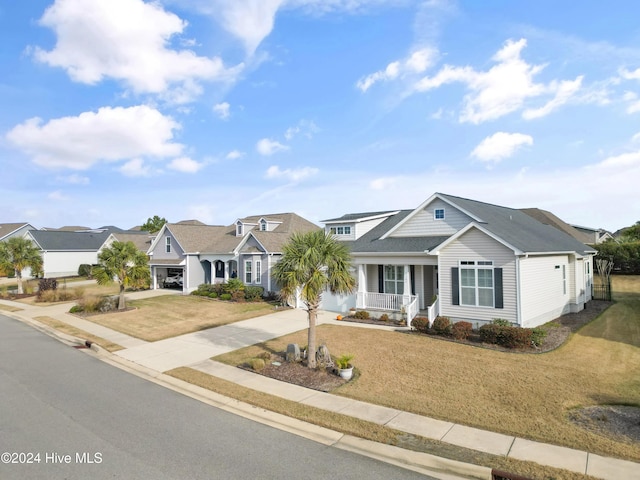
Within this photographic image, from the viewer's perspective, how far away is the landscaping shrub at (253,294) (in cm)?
2883

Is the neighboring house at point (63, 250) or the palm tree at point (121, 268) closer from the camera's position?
the palm tree at point (121, 268)

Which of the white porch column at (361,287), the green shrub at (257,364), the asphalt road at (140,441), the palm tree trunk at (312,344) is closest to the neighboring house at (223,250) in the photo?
the white porch column at (361,287)

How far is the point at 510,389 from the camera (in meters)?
10.6

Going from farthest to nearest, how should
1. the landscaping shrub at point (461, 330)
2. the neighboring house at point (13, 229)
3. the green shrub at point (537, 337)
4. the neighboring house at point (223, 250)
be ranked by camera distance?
the neighboring house at point (13, 229)
the neighboring house at point (223, 250)
the landscaping shrub at point (461, 330)
the green shrub at point (537, 337)

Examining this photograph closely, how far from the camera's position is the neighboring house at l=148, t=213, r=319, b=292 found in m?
30.5

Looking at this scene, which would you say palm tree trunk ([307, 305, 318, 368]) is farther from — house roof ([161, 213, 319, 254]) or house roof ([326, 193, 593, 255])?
house roof ([161, 213, 319, 254])

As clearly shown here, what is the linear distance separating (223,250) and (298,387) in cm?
2411

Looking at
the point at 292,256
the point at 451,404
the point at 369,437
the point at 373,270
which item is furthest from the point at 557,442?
the point at 373,270

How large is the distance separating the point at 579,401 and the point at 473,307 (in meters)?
8.07

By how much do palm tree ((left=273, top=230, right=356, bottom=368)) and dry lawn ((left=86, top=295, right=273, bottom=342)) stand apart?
8.71 m

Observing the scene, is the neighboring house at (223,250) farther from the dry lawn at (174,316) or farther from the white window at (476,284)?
the white window at (476,284)

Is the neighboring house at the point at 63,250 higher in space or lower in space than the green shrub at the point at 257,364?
higher

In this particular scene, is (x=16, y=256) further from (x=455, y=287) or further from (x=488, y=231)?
(x=488, y=231)

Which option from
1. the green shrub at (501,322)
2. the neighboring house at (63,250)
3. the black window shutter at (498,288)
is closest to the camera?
the green shrub at (501,322)
